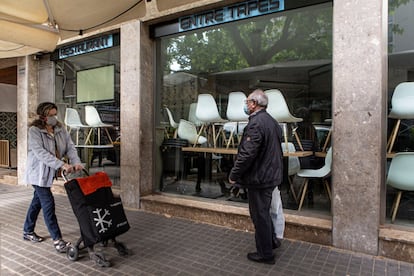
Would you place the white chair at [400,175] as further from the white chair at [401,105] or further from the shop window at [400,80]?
the white chair at [401,105]

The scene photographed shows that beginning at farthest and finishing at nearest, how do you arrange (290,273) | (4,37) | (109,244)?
(4,37) < (109,244) < (290,273)

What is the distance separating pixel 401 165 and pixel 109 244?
3.76 metres

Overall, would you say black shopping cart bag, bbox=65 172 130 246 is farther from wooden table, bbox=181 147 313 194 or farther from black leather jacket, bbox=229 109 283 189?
wooden table, bbox=181 147 313 194

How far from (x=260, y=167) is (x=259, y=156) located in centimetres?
11

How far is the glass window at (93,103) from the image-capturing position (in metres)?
6.24

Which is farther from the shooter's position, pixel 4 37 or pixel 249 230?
pixel 4 37

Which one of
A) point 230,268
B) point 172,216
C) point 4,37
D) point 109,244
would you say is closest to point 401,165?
point 230,268

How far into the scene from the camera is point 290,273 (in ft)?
9.84

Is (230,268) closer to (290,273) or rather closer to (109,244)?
(290,273)

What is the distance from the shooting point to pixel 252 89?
5473mm

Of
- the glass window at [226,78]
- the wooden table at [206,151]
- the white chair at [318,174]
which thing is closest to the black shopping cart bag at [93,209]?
the glass window at [226,78]

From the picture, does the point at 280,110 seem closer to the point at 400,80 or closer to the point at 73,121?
the point at 400,80

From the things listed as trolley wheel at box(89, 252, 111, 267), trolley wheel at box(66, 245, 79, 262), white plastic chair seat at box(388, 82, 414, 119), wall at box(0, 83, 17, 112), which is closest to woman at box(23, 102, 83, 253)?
trolley wheel at box(66, 245, 79, 262)

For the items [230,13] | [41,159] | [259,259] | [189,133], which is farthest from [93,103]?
[259,259]
